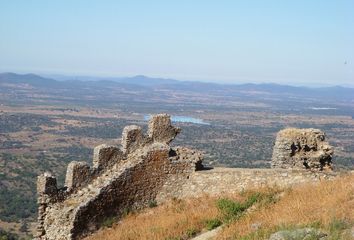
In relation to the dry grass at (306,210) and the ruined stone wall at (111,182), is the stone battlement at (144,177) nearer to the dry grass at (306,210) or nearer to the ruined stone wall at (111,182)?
the ruined stone wall at (111,182)

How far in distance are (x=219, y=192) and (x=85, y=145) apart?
5170 inches

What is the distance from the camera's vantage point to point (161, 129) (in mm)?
19453

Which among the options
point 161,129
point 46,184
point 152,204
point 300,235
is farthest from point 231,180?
point 300,235

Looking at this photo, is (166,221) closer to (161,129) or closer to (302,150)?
(161,129)

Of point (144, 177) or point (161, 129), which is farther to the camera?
point (161, 129)

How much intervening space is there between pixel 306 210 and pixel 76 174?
8555 millimetres

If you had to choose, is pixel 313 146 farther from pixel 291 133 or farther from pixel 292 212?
pixel 292 212

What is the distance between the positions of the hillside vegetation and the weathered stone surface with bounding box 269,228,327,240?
0.18 metres

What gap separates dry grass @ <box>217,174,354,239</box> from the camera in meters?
10.7

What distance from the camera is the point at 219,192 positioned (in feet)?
56.3

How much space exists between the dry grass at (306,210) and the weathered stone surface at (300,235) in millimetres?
369

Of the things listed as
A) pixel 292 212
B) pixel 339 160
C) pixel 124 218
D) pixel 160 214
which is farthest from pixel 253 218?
pixel 339 160

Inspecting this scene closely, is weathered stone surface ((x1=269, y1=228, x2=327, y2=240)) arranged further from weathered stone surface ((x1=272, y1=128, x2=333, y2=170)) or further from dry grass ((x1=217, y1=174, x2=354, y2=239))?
weathered stone surface ((x1=272, y1=128, x2=333, y2=170))

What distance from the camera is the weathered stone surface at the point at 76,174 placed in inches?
690
